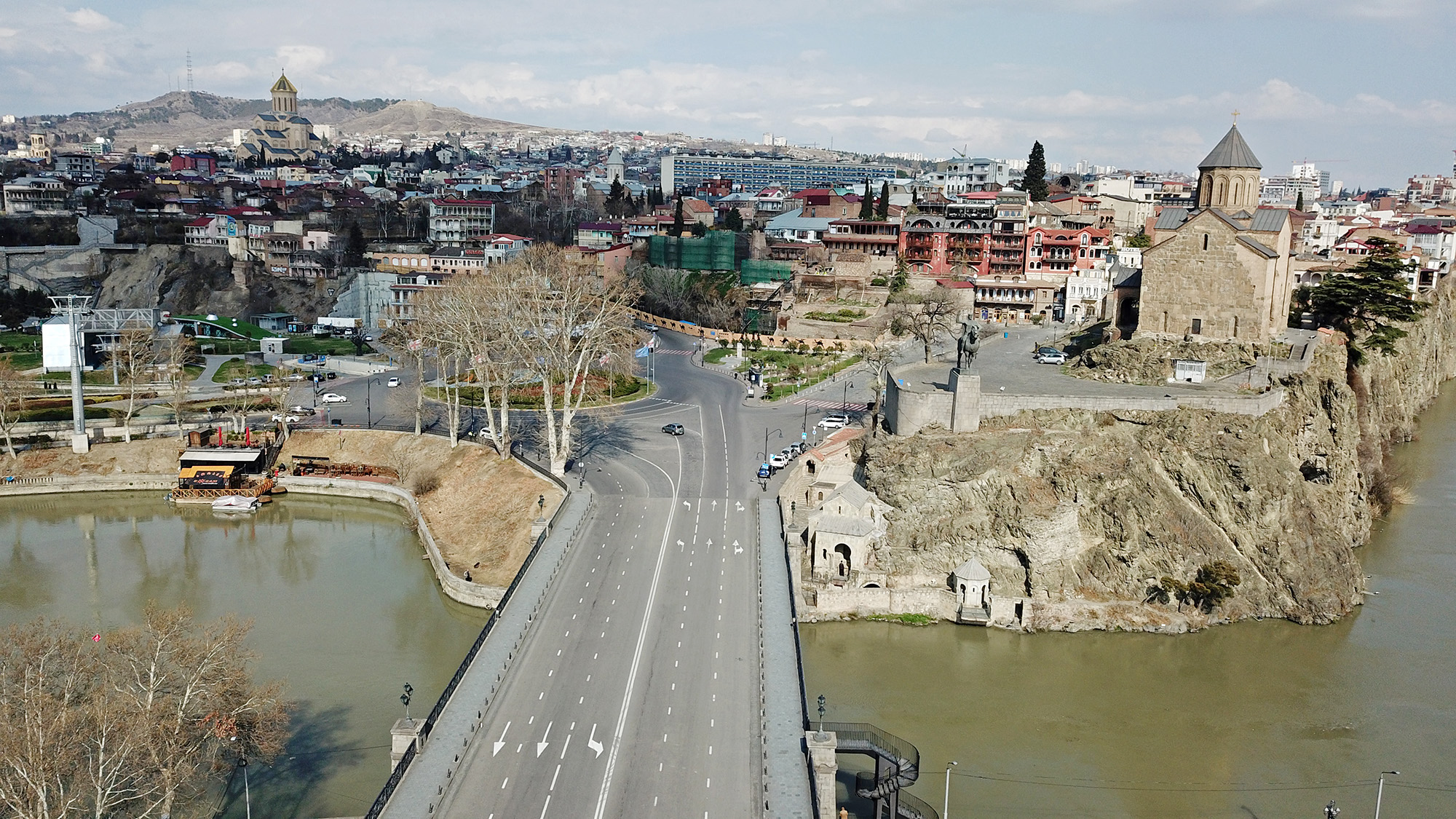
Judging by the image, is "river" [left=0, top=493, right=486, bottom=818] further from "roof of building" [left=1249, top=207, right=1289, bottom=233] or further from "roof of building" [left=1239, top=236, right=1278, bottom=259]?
"roof of building" [left=1249, top=207, right=1289, bottom=233]

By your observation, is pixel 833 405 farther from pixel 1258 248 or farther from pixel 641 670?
pixel 641 670

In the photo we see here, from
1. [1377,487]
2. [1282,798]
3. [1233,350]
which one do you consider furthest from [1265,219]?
[1282,798]

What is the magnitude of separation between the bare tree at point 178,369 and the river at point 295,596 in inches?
264

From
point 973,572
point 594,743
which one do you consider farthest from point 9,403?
point 973,572

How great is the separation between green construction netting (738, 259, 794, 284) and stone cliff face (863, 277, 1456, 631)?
1934 inches

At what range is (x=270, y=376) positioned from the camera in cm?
7094

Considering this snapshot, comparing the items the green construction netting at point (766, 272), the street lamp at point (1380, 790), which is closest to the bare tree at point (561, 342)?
the green construction netting at point (766, 272)

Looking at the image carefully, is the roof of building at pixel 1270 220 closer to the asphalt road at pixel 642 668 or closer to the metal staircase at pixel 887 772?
the asphalt road at pixel 642 668

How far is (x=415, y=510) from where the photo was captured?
51.9 m

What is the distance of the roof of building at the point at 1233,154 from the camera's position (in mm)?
58312

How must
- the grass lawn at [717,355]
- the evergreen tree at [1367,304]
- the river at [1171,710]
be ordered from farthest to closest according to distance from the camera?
the grass lawn at [717,355]
the evergreen tree at [1367,304]
the river at [1171,710]

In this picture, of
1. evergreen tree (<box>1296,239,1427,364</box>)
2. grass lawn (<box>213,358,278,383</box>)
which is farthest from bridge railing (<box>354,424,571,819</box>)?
evergreen tree (<box>1296,239,1427,364</box>)

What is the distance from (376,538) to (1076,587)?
32068 millimetres

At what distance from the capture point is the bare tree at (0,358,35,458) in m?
58.8
